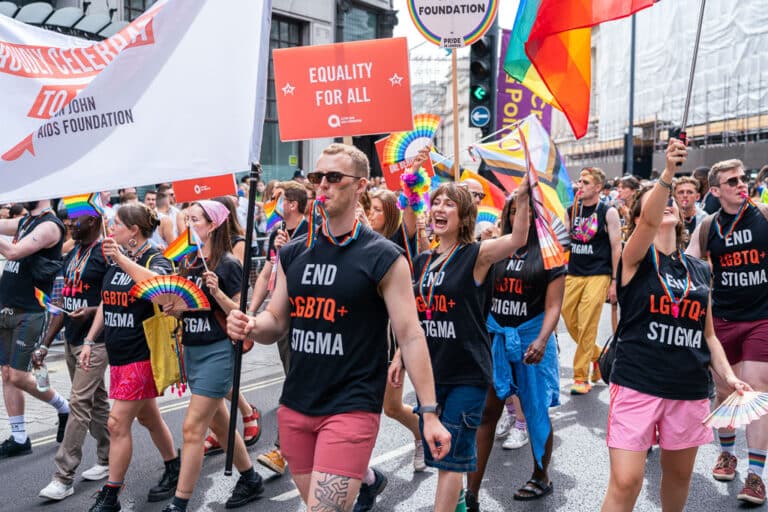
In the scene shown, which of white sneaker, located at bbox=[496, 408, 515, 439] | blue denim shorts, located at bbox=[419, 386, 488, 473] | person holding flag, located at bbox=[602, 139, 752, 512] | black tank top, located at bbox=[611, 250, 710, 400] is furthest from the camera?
white sneaker, located at bbox=[496, 408, 515, 439]

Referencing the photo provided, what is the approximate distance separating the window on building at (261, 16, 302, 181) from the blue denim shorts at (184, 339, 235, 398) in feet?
72.4

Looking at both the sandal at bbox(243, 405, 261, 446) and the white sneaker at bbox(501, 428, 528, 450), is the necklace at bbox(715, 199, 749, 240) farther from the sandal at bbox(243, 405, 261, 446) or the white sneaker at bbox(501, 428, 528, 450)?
the sandal at bbox(243, 405, 261, 446)

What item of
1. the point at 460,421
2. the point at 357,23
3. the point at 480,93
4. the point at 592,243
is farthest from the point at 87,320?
the point at 357,23

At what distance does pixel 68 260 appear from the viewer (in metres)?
6.13

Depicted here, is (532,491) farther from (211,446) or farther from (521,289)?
(211,446)

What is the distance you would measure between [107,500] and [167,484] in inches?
21.1

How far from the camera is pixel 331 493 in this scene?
3363mm

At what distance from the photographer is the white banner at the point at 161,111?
3.88m

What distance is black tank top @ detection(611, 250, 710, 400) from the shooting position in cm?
413

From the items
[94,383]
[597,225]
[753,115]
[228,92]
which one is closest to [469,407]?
[228,92]

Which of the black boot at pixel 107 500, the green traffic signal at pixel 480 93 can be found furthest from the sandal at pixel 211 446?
the green traffic signal at pixel 480 93

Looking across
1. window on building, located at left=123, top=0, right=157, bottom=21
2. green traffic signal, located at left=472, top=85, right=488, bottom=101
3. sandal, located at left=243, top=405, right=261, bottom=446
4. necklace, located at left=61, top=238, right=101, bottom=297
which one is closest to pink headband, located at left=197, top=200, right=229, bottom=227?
necklace, located at left=61, top=238, right=101, bottom=297

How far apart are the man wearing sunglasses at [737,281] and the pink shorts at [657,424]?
158 cm

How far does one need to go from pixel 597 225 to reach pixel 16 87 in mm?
5563
